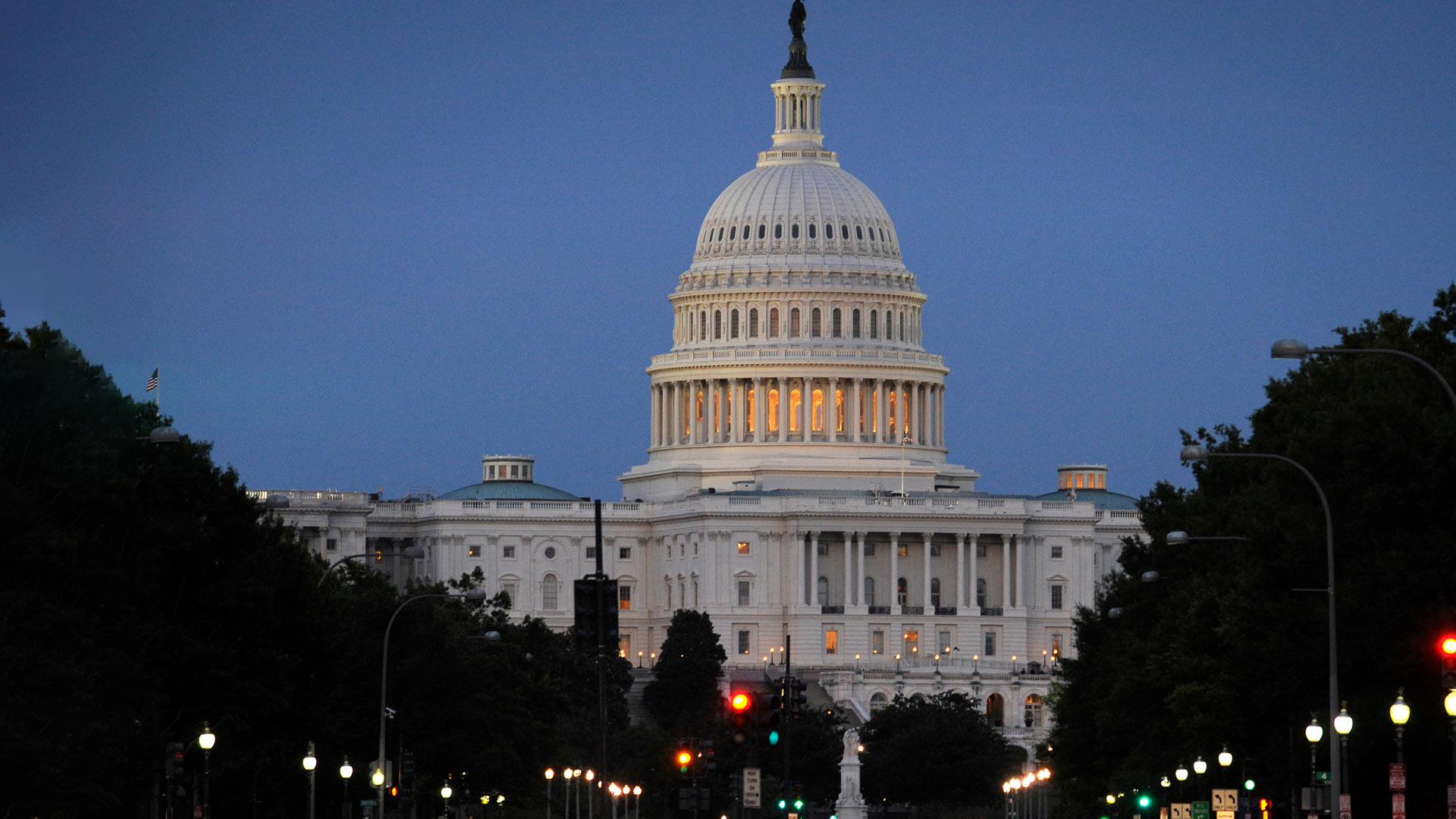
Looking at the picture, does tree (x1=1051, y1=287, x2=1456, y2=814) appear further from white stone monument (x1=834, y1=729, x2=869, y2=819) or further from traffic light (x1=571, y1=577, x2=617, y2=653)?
white stone monument (x1=834, y1=729, x2=869, y2=819)

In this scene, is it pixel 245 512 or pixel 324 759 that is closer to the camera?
pixel 245 512

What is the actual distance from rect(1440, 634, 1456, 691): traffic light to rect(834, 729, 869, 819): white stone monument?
9402 cm

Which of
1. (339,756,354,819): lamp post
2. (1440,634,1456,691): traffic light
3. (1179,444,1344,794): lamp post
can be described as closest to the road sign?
(1179,444,1344,794): lamp post

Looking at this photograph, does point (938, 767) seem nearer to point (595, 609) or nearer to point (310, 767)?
point (310, 767)

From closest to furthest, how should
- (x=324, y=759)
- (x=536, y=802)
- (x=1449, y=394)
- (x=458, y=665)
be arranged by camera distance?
(x=1449, y=394)
(x=324, y=759)
(x=458, y=665)
(x=536, y=802)

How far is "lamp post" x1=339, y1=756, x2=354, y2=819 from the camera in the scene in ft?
341

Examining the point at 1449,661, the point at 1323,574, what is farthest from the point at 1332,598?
the point at 1449,661

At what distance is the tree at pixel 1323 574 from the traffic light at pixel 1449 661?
1366 centimetres

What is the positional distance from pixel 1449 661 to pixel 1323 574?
23245 mm

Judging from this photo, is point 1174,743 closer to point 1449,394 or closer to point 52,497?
point 52,497

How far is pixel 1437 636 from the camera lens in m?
79.9

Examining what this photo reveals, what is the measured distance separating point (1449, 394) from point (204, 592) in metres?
42.3

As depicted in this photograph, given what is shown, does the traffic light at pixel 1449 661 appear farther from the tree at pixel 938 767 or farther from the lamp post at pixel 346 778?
the tree at pixel 938 767

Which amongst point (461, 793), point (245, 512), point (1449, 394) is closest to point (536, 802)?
point (461, 793)
